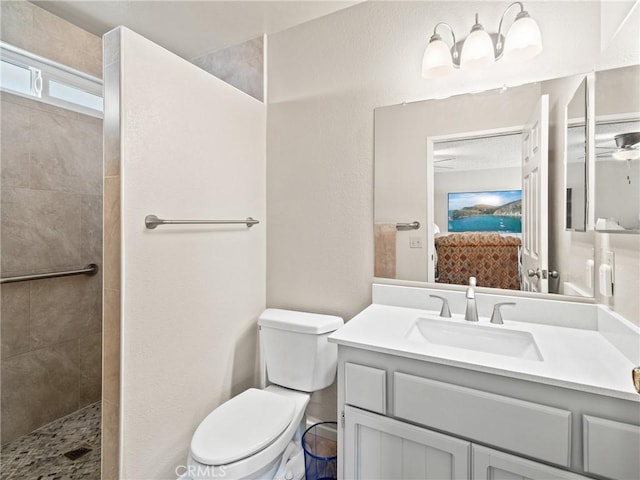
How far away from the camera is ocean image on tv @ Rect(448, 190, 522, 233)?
1441mm

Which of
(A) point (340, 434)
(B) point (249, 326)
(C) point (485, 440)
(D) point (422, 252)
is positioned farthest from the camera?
(B) point (249, 326)

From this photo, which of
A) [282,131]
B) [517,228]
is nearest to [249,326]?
[282,131]

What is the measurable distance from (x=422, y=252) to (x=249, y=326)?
1081mm

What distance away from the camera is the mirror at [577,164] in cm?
123

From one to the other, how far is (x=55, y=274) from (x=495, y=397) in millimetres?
2289

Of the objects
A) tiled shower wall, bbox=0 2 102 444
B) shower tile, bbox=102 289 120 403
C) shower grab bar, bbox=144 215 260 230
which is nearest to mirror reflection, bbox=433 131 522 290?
shower grab bar, bbox=144 215 260 230

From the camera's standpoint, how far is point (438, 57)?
149 cm

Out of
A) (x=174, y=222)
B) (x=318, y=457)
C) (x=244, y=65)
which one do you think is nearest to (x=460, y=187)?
(x=174, y=222)

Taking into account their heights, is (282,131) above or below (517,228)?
above

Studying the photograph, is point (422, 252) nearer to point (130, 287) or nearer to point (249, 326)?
point (249, 326)

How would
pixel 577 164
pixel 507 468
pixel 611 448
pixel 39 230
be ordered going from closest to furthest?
pixel 611 448 → pixel 507 468 → pixel 577 164 → pixel 39 230

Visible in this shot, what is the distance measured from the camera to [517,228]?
56.8 inches

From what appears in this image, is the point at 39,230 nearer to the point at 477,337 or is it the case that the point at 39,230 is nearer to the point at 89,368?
the point at 89,368

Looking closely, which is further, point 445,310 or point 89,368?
point 89,368
